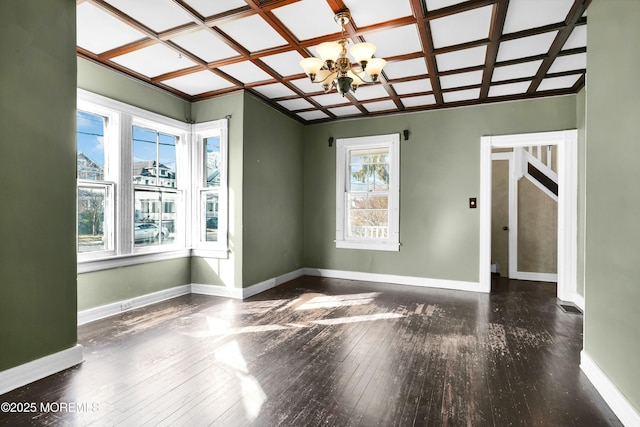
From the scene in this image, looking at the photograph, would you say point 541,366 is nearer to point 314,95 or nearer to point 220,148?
point 314,95

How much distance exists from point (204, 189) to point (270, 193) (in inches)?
38.7

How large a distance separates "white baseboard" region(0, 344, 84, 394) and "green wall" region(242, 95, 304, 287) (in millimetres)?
2204

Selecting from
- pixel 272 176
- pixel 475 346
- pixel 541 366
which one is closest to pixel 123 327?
pixel 272 176

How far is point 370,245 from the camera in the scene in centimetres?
563

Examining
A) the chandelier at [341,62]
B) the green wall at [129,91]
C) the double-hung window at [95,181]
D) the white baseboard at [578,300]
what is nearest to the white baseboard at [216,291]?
the double-hung window at [95,181]

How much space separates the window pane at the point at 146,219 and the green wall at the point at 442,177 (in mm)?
2989

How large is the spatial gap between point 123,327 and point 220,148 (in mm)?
2518

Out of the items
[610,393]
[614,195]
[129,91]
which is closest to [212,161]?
[129,91]

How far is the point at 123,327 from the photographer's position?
335 centimetres

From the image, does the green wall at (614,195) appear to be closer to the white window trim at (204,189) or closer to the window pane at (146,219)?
the white window trim at (204,189)

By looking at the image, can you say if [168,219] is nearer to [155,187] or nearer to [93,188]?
[155,187]

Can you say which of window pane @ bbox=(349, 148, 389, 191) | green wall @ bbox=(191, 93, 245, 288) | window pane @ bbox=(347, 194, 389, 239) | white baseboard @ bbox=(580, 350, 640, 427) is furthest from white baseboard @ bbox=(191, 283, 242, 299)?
white baseboard @ bbox=(580, 350, 640, 427)

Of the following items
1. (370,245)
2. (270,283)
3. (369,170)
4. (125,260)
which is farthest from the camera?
(369,170)

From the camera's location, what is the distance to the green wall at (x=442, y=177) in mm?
4758
